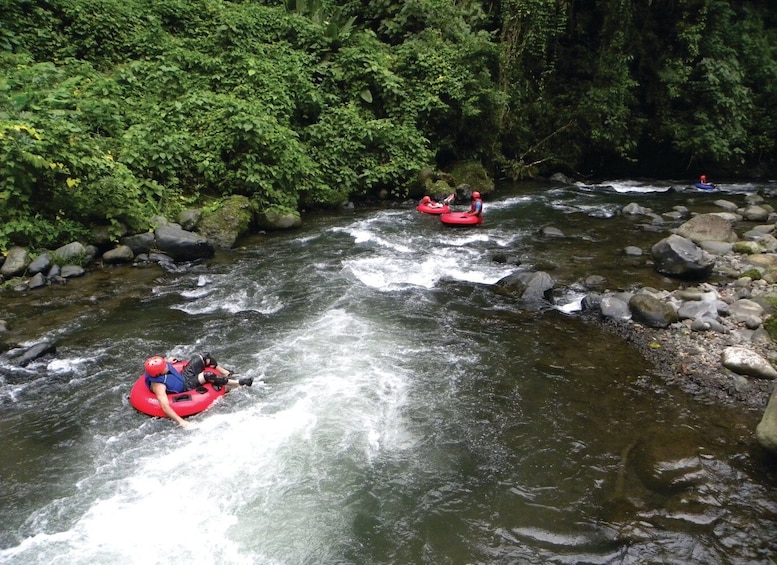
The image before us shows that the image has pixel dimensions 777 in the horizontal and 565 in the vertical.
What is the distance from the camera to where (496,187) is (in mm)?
17484

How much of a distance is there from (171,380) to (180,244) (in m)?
4.94

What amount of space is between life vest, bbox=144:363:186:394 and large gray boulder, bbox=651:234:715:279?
8237mm

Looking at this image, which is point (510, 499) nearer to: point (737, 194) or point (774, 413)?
point (774, 413)

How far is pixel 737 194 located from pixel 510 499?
15.7 metres

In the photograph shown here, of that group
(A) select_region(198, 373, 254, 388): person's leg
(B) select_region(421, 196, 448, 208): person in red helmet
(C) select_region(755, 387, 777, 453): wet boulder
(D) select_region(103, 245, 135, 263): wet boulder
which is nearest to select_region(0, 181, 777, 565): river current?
(A) select_region(198, 373, 254, 388): person's leg

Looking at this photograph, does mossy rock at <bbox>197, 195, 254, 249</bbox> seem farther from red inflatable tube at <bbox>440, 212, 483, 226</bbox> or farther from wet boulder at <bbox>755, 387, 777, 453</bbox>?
wet boulder at <bbox>755, 387, 777, 453</bbox>

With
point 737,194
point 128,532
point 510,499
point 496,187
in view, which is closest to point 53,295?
point 128,532

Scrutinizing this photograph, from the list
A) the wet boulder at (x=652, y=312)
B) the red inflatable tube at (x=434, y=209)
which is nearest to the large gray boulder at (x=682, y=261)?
the wet boulder at (x=652, y=312)

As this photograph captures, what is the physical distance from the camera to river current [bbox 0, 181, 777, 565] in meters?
4.38

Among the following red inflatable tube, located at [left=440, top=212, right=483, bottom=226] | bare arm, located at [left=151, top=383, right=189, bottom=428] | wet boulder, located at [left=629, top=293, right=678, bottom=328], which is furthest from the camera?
red inflatable tube, located at [left=440, top=212, right=483, bottom=226]

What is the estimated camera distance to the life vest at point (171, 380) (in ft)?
19.5

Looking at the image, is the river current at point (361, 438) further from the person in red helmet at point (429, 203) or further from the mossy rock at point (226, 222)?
the person in red helmet at point (429, 203)

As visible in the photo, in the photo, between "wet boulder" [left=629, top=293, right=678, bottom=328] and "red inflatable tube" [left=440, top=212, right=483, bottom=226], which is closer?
"wet boulder" [left=629, top=293, right=678, bottom=328]

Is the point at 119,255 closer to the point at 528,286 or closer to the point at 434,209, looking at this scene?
the point at 434,209
